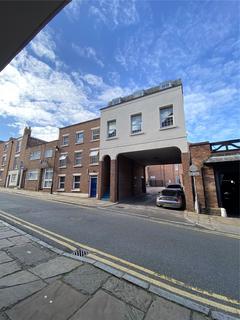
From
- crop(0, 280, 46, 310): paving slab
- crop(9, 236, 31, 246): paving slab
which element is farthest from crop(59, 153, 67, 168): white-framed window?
crop(0, 280, 46, 310): paving slab

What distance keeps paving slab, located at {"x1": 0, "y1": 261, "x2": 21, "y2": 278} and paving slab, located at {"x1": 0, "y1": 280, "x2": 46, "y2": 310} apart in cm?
60

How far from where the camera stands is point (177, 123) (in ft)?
43.8

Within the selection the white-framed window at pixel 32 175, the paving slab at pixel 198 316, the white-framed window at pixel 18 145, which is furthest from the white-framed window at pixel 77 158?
the paving slab at pixel 198 316

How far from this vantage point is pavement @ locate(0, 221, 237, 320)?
231cm

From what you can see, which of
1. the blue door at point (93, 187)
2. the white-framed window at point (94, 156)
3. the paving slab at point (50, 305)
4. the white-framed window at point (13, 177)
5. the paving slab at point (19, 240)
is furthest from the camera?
the white-framed window at point (13, 177)

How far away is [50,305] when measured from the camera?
95.2 inches

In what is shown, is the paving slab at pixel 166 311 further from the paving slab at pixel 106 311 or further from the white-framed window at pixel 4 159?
the white-framed window at pixel 4 159

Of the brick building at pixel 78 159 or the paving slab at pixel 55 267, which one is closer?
the paving slab at pixel 55 267

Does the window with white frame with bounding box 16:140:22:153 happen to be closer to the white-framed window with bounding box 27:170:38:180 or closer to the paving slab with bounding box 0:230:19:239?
the white-framed window with bounding box 27:170:38:180

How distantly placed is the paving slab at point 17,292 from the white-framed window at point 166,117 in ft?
44.4

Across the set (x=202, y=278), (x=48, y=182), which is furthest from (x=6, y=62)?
(x=48, y=182)

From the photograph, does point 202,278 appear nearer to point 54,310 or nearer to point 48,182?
point 54,310

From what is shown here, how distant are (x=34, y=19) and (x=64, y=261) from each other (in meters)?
4.62

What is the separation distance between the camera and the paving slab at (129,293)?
257 cm
